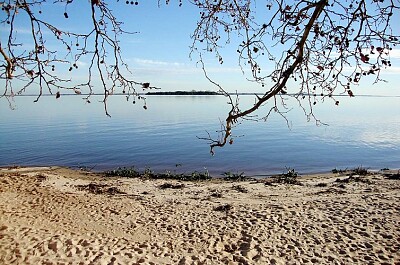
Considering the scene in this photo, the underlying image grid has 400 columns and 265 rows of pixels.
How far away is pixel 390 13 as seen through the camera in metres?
3.46

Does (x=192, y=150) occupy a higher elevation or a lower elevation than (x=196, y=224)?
lower

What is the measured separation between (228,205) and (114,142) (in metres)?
24.3

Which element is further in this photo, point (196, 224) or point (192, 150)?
point (192, 150)

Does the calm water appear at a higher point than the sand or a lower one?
lower

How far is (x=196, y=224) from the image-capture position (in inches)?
457

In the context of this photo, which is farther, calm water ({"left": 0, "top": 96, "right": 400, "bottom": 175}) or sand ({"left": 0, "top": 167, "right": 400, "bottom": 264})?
calm water ({"left": 0, "top": 96, "right": 400, "bottom": 175})

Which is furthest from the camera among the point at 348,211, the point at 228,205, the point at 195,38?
the point at 228,205

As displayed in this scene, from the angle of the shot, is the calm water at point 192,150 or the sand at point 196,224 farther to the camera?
the calm water at point 192,150

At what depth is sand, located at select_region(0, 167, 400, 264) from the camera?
9.16 meters

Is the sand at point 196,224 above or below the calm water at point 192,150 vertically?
above

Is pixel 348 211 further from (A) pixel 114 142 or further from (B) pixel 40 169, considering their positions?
(A) pixel 114 142

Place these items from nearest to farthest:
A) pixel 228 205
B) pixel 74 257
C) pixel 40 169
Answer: pixel 74 257, pixel 228 205, pixel 40 169

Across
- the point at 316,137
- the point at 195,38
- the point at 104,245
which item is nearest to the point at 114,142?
the point at 316,137

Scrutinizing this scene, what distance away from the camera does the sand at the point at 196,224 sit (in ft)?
30.1
